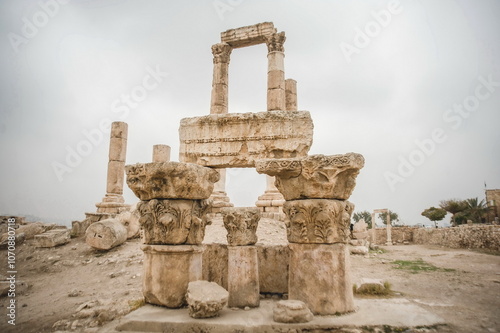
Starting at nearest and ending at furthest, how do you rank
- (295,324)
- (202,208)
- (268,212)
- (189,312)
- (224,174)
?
(295,324) < (189,312) < (202,208) < (268,212) < (224,174)

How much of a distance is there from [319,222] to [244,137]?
7.00 feet

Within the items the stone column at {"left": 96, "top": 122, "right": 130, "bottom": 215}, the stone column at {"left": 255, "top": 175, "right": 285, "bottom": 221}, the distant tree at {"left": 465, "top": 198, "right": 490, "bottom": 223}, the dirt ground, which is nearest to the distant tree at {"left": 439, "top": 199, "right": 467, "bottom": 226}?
the distant tree at {"left": 465, "top": 198, "right": 490, "bottom": 223}

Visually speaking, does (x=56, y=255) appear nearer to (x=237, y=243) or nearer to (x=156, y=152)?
(x=156, y=152)

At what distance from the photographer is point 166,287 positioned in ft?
12.8

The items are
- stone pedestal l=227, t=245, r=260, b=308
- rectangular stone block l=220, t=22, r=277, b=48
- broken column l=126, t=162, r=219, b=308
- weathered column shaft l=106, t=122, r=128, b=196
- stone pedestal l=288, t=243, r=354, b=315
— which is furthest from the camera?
weathered column shaft l=106, t=122, r=128, b=196

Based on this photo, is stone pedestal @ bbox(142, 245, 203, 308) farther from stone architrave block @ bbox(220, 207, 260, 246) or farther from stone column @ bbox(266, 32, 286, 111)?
stone column @ bbox(266, 32, 286, 111)

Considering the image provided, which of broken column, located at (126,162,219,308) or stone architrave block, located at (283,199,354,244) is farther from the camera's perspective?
broken column, located at (126,162,219,308)

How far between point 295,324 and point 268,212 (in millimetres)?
8050

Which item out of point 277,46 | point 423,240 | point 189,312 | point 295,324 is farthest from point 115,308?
point 423,240

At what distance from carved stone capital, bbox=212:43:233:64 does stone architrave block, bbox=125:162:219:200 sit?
10.3 m

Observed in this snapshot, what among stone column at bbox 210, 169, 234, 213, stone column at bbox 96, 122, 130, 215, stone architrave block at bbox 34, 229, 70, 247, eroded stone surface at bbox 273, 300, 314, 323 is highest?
stone column at bbox 96, 122, 130, 215

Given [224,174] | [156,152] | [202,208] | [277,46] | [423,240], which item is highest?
[277,46]

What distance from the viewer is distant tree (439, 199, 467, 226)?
26170 millimetres

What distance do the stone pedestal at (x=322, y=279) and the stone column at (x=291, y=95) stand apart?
38.4 ft
